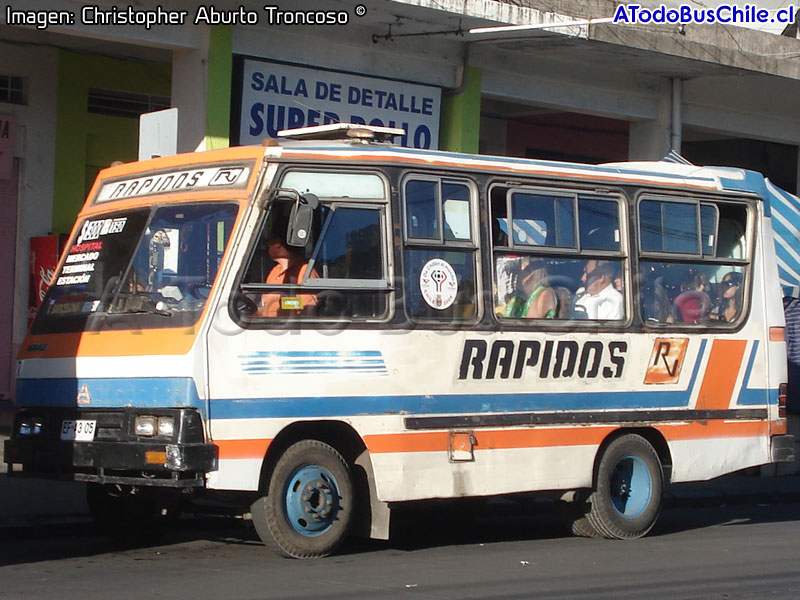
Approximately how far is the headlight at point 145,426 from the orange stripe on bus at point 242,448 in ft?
1.34

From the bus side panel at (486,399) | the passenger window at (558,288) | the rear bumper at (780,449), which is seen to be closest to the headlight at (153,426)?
the bus side panel at (486,399)

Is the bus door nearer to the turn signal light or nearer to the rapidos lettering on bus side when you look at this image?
the rapidos lettering on bus side

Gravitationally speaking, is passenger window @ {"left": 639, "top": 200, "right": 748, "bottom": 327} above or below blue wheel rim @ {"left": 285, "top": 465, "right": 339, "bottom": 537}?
above

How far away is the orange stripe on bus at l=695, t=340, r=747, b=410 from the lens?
10711mm

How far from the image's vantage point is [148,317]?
8.45 m

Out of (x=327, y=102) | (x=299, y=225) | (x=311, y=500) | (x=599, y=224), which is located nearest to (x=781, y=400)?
(x=599, y=224)

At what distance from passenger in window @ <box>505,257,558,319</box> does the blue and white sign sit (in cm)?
587

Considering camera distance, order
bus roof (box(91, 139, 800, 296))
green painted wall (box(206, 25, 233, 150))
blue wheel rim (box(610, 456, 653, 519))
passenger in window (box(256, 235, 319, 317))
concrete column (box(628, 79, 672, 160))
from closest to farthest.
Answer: passenger in window (box(256, 235, 319, 317)) → bus roof (box(91, 139, 800, 296)) → blue wheel rim (box(610, 456, 653, 519)) → green painted wall (box(206, 25, 233, 150)) → concrete column (box(628, 79, 672, 160))

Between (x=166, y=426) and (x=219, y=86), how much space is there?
6.92 meters

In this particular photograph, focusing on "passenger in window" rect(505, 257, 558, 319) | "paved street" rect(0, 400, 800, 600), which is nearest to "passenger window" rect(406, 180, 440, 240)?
"passenger in window" rect(505, 257, 558, 319)

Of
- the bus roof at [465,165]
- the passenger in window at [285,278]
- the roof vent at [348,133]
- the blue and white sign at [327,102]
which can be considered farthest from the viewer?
the blue and white sign at [327,102]

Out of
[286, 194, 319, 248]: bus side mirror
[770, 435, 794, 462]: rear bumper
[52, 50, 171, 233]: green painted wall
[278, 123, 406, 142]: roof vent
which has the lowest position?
[770, 435, 794, 462]: rear bumper

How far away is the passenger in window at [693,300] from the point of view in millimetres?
10680

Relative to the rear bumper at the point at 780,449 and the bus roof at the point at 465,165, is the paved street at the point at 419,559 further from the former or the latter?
the bus roof at the point at 465,165
